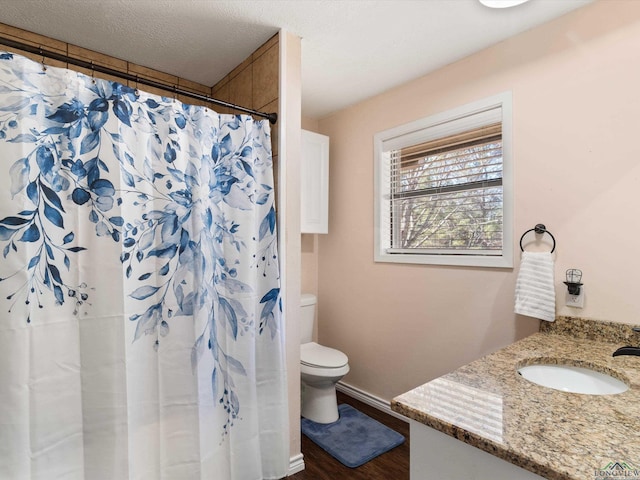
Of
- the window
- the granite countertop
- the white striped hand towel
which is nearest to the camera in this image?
the granite countertop

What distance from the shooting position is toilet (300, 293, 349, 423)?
7.41 feet

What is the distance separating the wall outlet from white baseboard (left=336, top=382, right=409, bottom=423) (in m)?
1.33

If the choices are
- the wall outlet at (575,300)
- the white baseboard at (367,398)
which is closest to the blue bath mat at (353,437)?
the white baseboard at (367,398)

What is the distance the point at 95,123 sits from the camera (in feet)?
4.33

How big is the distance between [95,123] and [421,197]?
6.17 ft

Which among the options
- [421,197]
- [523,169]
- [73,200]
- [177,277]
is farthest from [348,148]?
[73,200]

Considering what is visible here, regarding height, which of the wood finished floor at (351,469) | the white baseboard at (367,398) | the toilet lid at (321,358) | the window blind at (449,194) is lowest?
the wood finished floor at (351,469)

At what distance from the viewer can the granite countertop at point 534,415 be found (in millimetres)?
693

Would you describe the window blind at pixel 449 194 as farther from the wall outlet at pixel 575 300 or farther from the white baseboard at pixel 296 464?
the white baseboard at pixel 296 464

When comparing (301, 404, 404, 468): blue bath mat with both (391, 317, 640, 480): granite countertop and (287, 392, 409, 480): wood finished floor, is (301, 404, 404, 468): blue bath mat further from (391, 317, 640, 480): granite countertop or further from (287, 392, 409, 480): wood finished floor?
(391, 317, 640, 480): granite countertop

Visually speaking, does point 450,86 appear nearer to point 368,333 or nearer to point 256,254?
point 256,254

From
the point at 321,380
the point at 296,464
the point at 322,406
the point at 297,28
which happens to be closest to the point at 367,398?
the point at 322,406

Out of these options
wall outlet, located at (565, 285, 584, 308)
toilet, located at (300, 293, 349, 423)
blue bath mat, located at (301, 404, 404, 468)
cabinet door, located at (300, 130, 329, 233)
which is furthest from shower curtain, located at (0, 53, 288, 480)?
wall outlet, located at (565, 285, 584, 308)

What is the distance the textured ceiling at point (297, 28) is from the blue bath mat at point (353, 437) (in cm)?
231
